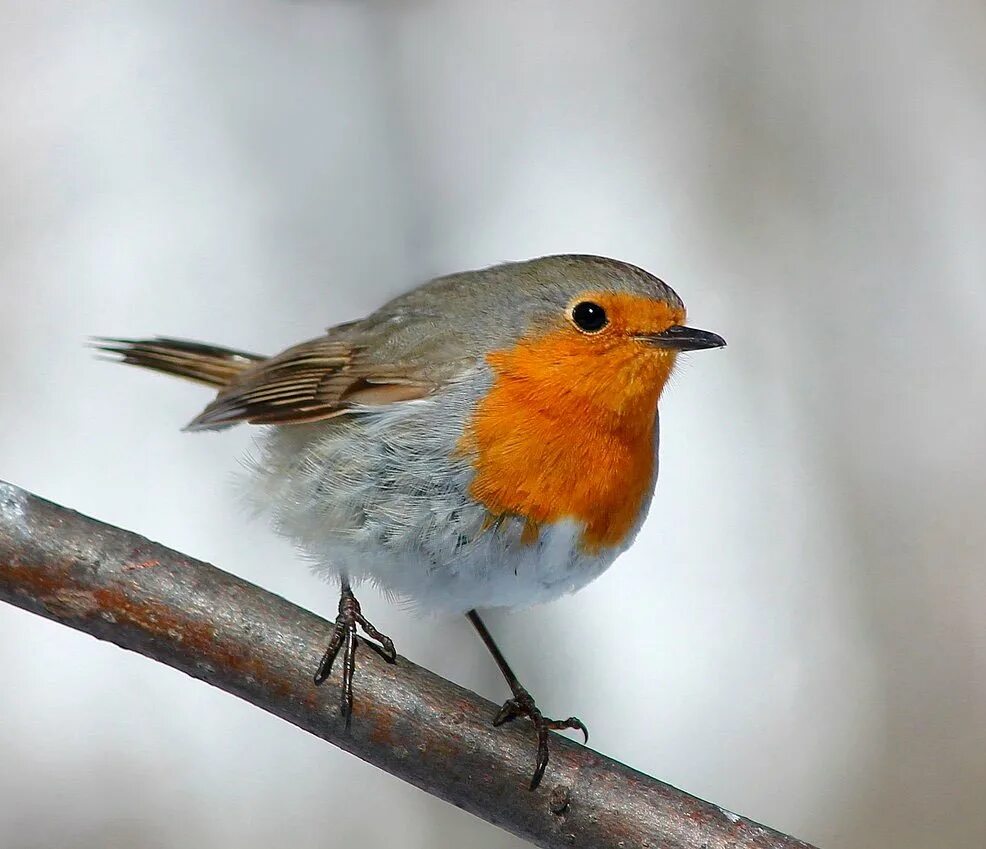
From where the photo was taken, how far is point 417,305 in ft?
10.8

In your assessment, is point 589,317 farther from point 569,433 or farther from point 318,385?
point 318,385

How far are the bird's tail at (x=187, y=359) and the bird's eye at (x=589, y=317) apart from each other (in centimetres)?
133

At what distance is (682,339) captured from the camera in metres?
2.76

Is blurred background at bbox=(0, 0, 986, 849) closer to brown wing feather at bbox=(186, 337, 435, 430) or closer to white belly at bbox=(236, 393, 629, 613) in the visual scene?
brown wing feather at bbox=(186, 337, 435, 430)

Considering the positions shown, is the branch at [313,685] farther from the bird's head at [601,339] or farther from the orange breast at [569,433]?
the bird's head at [601,339]

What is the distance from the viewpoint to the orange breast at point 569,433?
2705mm

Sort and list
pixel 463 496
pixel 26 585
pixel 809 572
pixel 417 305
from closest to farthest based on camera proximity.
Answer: pixel 26 585 < pixel 463 496 < pixel 417 305 < pixel 809 572

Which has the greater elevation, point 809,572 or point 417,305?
point 809,572

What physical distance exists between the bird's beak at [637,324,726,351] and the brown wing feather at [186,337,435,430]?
1.92 ft

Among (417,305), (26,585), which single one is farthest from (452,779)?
(417,305)

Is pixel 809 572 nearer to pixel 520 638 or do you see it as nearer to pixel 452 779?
pixel 520 638

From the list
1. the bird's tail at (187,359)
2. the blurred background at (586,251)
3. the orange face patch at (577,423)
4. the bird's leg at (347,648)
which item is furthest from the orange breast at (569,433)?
the blurred background at (586,251)

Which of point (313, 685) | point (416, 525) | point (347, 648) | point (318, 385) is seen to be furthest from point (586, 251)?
point (313, 685)

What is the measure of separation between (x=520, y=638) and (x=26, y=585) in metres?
2.76
